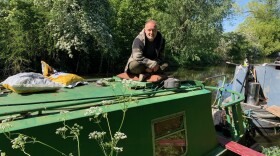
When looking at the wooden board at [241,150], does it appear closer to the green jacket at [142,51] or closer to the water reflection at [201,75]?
the green jacket at [142,51]

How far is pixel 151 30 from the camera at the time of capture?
5.36 metres

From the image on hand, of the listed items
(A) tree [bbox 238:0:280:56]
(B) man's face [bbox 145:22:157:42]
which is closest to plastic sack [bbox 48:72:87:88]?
(B) man's face [bbox 145:22:157:42]

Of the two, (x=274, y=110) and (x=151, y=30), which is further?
(x=274, y=110)

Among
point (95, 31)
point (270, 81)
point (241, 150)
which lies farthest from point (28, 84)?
point (95, 31)

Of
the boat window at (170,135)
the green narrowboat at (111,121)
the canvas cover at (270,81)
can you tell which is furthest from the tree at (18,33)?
the boat window at (170,135)

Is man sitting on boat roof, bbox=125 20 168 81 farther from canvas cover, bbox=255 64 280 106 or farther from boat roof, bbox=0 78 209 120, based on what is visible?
canvas cover, bbox=255 64 280 106

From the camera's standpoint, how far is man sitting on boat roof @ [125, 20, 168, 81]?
5324 millimetres

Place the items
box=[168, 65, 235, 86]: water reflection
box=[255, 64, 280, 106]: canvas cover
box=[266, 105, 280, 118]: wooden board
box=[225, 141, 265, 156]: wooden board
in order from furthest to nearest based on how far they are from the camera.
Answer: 1. box=[168, 65, 235, 86]: water reflection
2. box=[255, 64, 280, 106]: canvas cover
3. box=[266, 105, 280, 118]: wooden board
4. box=[225, 141, 265, 156]: wooden board

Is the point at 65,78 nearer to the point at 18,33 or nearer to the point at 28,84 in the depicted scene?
the point at 28,84

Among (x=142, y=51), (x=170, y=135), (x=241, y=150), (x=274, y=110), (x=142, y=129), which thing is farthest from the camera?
(x=274, y=110)

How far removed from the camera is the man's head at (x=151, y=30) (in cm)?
534

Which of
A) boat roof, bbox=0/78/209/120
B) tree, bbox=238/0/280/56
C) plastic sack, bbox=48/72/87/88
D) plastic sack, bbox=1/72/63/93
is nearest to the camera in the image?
boat roof, bbox=0/78/209/120

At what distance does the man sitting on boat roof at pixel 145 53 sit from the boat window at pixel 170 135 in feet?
3.04

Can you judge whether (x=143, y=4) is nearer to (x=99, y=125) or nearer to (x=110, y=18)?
(x=110, y=18)
